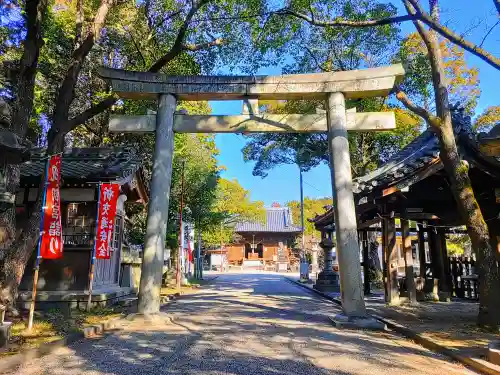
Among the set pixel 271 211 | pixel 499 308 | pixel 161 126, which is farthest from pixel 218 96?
pixel 271 211

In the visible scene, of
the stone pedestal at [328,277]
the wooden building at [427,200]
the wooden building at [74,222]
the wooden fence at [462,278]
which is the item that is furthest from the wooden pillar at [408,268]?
the wooden building at [74,222]

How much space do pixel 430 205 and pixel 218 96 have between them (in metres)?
8.07

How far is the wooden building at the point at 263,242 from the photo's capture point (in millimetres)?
49062

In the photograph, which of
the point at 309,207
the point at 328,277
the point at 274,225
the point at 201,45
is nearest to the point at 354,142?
the point at 328,277

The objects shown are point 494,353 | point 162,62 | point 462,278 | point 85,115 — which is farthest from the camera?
point 462,278

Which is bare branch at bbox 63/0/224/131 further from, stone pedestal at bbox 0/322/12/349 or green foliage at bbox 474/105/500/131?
green foliage at bbox 474/105/500/131

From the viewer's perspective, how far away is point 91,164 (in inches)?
515

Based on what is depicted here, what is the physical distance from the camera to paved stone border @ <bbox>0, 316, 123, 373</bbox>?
5223 mm

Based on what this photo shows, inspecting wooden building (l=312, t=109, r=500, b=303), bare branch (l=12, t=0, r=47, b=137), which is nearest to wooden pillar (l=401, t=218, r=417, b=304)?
wooden building (l=312, t=109, r=500, b=303)

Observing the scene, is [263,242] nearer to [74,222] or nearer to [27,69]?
[74,222]

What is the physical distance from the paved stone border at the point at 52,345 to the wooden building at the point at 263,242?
39912 mm

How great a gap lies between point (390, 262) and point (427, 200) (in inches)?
93.7

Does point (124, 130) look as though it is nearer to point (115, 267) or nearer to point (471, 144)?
point (115, 267)

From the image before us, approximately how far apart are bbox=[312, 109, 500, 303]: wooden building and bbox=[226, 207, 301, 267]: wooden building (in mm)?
34330
